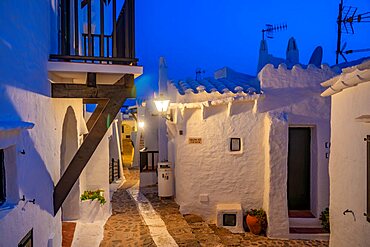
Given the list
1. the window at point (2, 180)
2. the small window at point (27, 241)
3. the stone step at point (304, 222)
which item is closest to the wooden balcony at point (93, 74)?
the small window at point (27, 241)

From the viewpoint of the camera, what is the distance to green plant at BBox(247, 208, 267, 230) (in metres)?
9.11

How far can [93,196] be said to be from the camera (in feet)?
27.9

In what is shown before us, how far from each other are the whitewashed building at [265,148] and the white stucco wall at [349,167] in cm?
362

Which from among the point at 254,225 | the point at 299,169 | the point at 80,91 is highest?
the point at 80,91

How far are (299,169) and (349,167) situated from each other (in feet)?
16.9

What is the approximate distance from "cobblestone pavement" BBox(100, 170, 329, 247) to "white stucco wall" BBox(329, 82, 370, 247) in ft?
9.15

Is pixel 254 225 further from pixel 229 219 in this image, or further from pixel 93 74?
pixel 93 74

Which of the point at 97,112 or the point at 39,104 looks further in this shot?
the point at 97,112

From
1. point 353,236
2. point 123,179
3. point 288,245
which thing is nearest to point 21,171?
point 353,236

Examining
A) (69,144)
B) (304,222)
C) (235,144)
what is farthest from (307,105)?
(69,144)

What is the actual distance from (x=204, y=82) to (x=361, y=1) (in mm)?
101180

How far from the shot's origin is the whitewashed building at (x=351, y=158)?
4082mm

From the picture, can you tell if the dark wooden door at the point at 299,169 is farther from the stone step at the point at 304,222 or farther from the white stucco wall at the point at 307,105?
the stone step at the point at 304,222

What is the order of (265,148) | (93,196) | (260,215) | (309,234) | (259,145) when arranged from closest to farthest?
1. (93,196)
2. (309,234)
3. (260,215)
4. (265,148)
5. (259,145)
